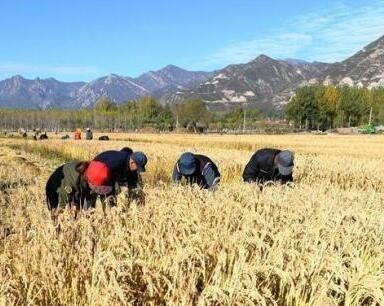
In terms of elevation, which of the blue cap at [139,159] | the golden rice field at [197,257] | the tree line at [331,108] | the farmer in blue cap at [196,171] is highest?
the tree line at [331,108]

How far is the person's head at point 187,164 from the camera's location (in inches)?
335

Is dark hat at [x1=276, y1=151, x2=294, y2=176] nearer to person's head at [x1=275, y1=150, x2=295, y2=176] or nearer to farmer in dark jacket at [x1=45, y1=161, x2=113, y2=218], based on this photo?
person's head at [x1=275, y1=150, x2=295, y2=176]

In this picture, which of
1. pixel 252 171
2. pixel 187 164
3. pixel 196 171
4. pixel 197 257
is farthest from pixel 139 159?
pixel 197 257

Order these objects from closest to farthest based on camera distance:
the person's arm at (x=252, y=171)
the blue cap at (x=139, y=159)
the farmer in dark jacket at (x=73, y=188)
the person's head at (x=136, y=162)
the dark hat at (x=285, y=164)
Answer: the farmer in dark jacket at (x=73, y=188), the person's head at (x=136, y=162), the blue cap at (x=139, y=159), the dark hat at (x=285, y=164), the person's arm at (x=252, y=171)

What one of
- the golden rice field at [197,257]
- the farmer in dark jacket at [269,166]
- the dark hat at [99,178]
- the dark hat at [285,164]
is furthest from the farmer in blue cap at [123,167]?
the dark hat at [285,164]

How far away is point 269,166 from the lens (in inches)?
377

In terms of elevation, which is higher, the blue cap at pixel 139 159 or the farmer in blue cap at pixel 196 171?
the blue cap at pixel 139 159

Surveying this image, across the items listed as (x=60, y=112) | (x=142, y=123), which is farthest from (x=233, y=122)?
(x=60, y=112)

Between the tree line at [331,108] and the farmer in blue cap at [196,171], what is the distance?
100 meters

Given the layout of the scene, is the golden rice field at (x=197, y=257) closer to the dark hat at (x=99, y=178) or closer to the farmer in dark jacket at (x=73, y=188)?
the dark hat at (x=99, y=178)

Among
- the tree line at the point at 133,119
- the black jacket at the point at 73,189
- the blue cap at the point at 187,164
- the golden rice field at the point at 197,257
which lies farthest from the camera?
the tree line at the point at 133,119

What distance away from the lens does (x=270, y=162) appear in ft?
31.3

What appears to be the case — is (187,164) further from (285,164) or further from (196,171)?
(285,164)

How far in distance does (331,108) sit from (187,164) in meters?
105
